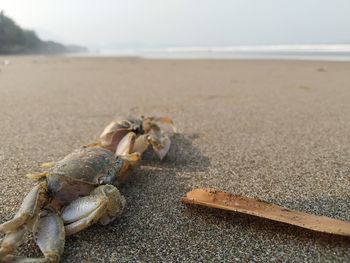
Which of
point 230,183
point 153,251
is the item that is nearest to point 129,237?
point 153,251

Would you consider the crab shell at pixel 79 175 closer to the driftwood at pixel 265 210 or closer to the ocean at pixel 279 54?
the driftwood at pixel 265 210

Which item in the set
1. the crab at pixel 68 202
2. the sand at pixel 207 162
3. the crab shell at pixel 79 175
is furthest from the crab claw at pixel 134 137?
the crab shell at pixel 79 175

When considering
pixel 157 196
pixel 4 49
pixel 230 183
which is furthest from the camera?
pixel 4 49

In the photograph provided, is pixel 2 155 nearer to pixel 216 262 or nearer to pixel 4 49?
pixel 216 262

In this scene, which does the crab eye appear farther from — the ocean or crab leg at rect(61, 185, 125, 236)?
the ocean

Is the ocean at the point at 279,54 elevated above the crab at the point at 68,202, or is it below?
below

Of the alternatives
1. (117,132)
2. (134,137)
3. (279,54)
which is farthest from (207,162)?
(279,54)

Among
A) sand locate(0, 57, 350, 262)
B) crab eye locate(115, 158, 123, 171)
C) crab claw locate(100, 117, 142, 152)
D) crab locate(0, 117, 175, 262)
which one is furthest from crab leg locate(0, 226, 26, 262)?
crab claw locate(100, 117, 142, 152)
